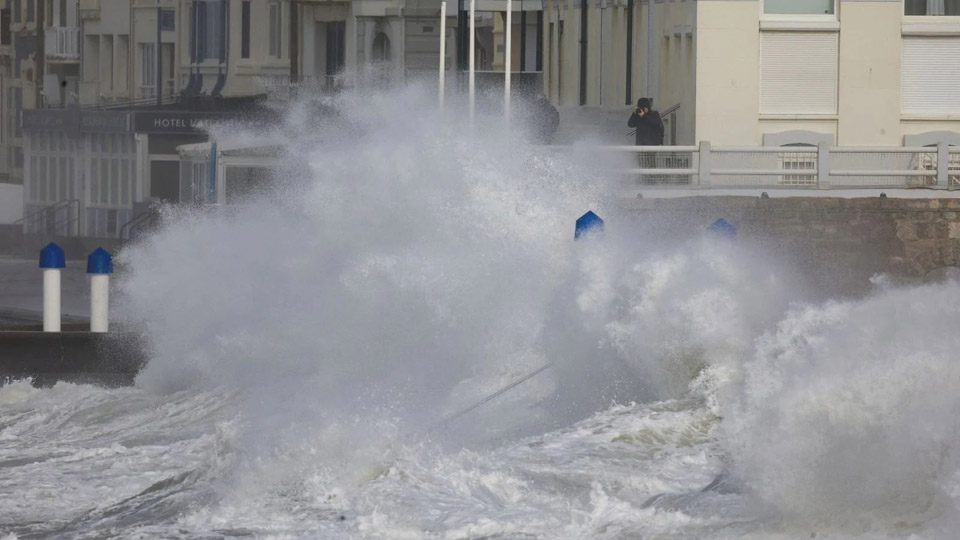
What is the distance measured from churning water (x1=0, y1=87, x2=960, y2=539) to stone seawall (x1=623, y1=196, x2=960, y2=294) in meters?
2.59

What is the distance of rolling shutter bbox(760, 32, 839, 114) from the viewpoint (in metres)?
31.0

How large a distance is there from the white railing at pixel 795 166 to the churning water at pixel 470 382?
2515 millimetres

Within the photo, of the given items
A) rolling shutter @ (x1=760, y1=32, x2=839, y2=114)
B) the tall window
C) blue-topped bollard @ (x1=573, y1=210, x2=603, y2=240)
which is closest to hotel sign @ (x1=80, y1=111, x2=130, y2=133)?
the tall window

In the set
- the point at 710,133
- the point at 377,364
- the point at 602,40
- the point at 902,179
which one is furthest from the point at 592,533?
the point at 602,40

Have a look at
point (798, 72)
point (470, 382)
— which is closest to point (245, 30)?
point (798, 72)

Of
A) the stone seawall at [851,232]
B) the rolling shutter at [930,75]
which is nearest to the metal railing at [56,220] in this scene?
the rolling shutter at [930,75]

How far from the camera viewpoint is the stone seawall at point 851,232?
1014 inches

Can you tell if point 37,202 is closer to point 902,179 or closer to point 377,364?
point 902,179

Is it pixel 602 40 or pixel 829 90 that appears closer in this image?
pixel 829 90

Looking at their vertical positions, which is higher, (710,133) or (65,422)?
(710,133)

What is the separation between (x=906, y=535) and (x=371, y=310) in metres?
7.63

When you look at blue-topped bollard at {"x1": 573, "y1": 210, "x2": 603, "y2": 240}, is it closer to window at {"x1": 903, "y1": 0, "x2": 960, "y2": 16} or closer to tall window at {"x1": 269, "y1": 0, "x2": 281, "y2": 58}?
window at {"x1": 903, "y1": 0, "x2": 960, "y2": 16}

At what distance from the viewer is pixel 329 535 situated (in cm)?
1305

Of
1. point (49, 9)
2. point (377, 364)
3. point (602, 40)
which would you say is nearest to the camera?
point (377, 364)
